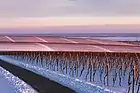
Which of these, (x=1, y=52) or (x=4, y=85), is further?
(x=1, y=52)

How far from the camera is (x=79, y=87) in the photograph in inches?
812

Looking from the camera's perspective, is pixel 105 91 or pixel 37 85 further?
pixel 37 85

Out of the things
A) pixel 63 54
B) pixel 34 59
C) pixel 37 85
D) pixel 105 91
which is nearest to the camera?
pixel 105 91

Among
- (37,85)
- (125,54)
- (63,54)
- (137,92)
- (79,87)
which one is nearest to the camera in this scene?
(137,92)

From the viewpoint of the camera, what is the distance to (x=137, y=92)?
58.4ft

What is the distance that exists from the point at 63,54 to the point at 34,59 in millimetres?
4768

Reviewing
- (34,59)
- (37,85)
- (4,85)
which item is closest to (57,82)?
(37,85)

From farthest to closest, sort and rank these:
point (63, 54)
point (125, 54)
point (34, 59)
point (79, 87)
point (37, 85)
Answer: point (34, 59), point (63, 54), point (125, 54), point (37, 85), point (79, 87)

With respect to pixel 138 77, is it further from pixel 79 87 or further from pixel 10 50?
pixel 10 50

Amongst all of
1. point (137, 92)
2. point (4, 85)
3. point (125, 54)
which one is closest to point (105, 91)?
point (137, 92)

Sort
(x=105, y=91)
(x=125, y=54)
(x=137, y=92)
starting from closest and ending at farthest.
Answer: (x=137, y=92), (x=105, y=91), (x=125, y=54)

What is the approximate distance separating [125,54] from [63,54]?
813 cm

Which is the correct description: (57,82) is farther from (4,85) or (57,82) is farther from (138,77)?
(138,77)

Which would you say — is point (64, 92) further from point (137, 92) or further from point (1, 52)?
point (1, 52)
